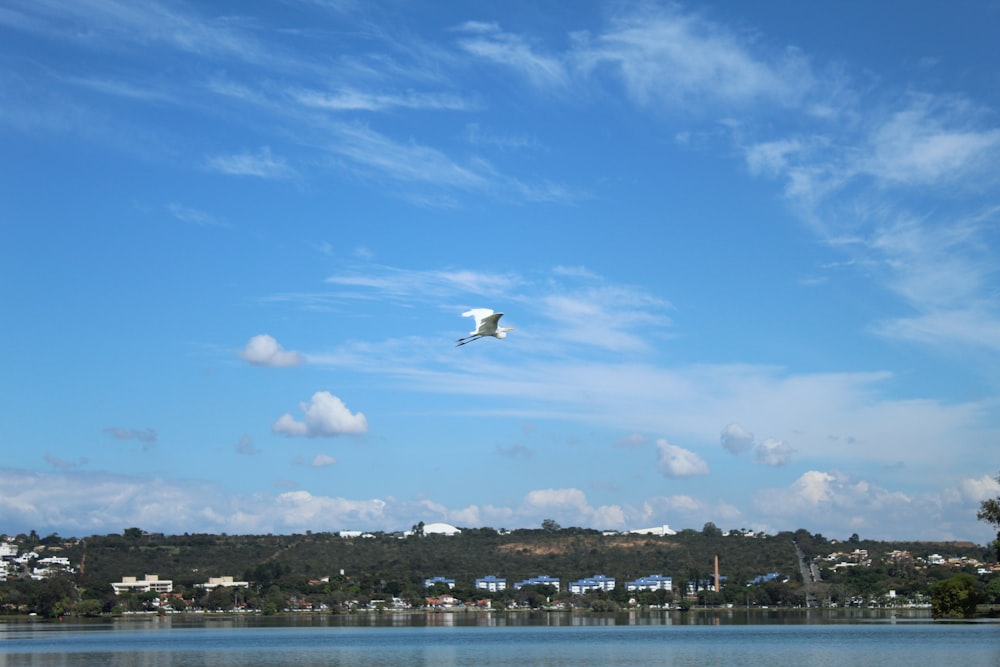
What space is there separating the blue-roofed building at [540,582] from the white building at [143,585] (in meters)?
53.4

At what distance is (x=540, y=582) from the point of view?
18012 cm

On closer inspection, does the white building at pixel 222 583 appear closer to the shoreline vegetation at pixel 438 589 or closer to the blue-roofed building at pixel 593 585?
the shoreline vegetation at pixel 438 589

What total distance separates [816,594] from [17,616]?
4119 inches

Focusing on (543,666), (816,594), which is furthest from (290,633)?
(816,594)

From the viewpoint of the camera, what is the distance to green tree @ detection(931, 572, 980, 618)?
299ft

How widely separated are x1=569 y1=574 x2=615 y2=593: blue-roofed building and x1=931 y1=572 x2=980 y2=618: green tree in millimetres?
85842

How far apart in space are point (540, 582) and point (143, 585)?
6063cm

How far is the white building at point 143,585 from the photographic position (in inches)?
6506

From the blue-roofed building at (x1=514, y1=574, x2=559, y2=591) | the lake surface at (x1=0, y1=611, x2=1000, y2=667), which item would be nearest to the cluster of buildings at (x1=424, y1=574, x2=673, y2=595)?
the blue-roofed building at (x1=514, y1=574, x2=559, y2=591)

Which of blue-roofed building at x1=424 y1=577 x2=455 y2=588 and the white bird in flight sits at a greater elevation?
the white bird in flight

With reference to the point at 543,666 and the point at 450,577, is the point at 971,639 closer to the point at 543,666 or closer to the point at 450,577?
the point at 543,666

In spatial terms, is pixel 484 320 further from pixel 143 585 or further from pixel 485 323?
pixel 143 585

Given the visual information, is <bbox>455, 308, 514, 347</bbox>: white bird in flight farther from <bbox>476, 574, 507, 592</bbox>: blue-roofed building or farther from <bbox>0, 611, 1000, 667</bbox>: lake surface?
<bbox>476, 574, 507, 592</bbox>: blue-roofed building

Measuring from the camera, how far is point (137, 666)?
58188 mm
